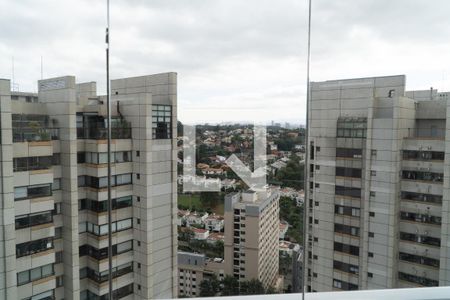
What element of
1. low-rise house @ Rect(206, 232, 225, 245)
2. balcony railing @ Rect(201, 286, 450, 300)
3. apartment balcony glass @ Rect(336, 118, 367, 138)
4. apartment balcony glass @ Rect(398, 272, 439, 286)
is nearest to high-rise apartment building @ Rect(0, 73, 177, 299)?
low-rise house @ Rect(206, 232, 225, 245)

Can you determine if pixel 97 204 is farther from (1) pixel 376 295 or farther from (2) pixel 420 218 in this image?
(2) pixel 420 218

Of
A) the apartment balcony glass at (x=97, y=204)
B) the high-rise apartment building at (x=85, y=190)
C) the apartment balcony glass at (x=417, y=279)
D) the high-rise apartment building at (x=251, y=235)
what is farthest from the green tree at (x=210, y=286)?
the apartment balcony glass at (x=417, y=279)

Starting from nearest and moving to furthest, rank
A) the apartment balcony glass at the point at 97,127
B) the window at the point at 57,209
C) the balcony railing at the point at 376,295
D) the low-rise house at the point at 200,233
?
the balcony railing at the point at 376,295, the low-rise house at the point at 200,233, the window at the point at 57,209, the apartment balcony glass at the point at 97,127

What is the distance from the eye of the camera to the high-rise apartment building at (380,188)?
2.92 meters

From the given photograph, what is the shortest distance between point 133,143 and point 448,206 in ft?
10.2

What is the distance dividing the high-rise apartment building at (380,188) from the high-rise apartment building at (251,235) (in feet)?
2.48

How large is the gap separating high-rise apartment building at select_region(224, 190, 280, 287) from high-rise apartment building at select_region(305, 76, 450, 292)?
756mm

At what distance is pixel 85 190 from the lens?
9.08ft

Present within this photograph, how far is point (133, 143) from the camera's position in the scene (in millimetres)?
2854

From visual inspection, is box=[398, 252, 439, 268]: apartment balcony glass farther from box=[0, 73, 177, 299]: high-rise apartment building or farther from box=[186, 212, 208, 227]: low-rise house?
box=[0, 73, 177, 299]: high-rise apartment building

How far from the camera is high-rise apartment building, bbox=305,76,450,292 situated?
292 cm

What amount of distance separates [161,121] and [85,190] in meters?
0.97

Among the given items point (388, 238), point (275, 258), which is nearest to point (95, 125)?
point (275, 258)

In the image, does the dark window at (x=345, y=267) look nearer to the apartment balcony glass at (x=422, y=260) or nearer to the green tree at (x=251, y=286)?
the apartment balcony glass at (x=422, y=260)
